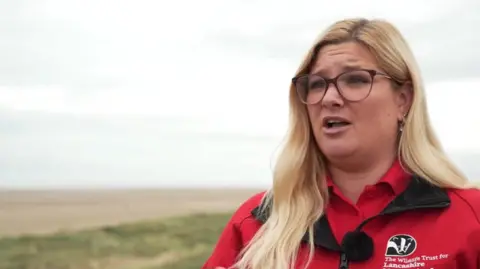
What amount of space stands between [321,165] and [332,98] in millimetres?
309

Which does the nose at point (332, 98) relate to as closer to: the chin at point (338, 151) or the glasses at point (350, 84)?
the glasses at point (350, 84)

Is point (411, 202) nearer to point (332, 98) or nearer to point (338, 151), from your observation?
point (338, 151)

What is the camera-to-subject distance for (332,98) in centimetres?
223

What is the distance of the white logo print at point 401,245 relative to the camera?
211 cm

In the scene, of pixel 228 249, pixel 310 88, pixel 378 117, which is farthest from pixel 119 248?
pixel 378 117

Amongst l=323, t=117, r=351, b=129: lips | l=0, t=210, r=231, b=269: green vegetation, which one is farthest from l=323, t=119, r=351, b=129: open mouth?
l=0, t=210, r=231, b=269: green vegetation

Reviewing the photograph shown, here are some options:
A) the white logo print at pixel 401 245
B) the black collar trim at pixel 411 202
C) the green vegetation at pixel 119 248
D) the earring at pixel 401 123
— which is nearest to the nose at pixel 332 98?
the earring at pixel 401 123

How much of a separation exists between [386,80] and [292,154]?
1.39 ft

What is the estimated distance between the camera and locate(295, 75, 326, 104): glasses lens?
7.57ft

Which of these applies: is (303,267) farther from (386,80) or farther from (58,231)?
(58,231)

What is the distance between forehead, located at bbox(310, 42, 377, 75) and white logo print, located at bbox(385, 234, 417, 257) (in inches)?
22.0

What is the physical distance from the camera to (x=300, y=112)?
245 cm

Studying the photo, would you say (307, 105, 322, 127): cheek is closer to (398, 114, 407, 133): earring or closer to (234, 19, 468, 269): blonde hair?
(234, 19, 468, 269): blonde hair

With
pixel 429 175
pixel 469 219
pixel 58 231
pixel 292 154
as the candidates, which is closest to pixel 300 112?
pixel 292 154
